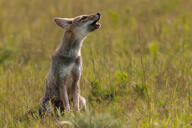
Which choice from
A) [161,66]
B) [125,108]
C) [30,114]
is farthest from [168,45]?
[30,114]

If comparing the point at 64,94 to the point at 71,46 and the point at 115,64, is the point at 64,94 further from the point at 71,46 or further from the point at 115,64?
the point at 115,64

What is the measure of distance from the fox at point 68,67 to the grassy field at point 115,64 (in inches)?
12.6

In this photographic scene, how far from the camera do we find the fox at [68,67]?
6.03 m

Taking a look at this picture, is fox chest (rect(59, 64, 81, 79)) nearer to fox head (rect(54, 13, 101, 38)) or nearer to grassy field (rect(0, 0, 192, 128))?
grassy field (rect(0, 0, 192, 128))

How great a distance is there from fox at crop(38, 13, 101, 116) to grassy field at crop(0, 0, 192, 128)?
0.32 metres

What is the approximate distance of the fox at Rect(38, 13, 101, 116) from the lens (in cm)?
603

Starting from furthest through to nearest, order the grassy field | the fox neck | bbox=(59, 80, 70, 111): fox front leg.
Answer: the fox neck
bbox=(59, 80, 70, 111): fox front leg
the grassy field

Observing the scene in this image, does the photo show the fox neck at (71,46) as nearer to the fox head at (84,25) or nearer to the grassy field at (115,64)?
the fox head at (84,25)

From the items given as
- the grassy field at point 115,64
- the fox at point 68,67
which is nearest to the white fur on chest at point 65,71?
the fox at point 68,67

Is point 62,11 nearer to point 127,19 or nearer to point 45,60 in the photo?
point 127,19

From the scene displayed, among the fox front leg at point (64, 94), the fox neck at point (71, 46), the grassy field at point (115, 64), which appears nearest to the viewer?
the grassy field at point (115, 64)

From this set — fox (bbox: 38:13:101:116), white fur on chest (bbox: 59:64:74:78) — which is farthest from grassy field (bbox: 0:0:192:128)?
white fur on chest (bbox: 59:64:74:78)

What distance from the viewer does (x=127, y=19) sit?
11.6 meters

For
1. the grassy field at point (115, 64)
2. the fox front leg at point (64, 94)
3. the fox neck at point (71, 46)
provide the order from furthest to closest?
the fox neck at point (71, 46)
the fox front leg at point (64, 94)
the grassy field at point (115, 64)
